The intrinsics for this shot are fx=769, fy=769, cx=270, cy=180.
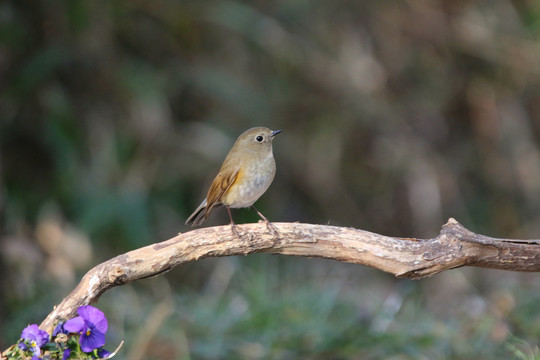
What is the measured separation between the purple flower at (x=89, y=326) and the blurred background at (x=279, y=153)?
5.96 ft

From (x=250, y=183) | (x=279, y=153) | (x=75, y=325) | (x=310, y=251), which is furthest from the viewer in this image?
(x=279, y=153)

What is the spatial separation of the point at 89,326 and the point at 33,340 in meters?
0.15

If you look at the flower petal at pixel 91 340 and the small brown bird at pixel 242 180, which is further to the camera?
the small brown bird at pixel 242 180

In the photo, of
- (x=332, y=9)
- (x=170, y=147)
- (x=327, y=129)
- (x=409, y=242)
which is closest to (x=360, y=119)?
(x=327, y=129)

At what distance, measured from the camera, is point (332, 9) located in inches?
303

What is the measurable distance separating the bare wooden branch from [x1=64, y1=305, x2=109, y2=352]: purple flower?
0.14 metres

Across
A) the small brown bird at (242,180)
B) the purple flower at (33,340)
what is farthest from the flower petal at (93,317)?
the small brown bird at (242,180)

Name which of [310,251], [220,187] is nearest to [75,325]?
[310,251]

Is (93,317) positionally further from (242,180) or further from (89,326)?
(242,180)

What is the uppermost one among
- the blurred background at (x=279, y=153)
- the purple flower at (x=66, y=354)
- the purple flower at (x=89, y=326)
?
the blurred background at (x=279, y=153)

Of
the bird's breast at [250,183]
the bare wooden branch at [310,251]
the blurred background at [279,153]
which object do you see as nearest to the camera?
the bare wooden branch at [310,251]

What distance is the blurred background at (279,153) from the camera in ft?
14.2

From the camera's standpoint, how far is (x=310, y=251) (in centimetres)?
231

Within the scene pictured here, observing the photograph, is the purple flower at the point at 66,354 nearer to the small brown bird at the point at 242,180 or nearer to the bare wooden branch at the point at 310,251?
the bare wooden branch at the point at 310,251
